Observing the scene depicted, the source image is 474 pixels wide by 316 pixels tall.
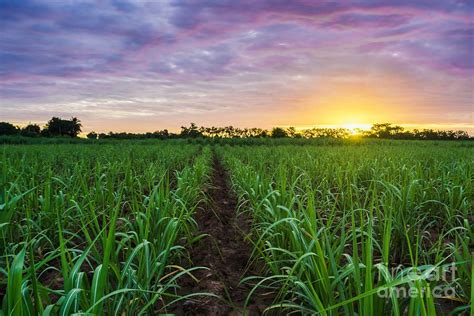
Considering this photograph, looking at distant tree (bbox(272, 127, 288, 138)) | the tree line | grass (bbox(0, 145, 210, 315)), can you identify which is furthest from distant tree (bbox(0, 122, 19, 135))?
grass (bbox(0, 145, 210, 315))

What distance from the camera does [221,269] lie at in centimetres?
345

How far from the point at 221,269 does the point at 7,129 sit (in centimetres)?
7490

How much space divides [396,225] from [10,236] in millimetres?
3679

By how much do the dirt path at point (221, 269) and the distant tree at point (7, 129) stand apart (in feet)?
234

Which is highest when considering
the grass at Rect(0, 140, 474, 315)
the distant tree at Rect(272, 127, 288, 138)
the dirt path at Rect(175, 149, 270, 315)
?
the distant tree at Rect(272, 127, 288, 138)

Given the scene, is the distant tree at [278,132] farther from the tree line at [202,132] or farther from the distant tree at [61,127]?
the distant tree at [61,127]

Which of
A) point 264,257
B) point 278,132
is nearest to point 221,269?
point 264,257

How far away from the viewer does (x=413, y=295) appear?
Answer: 5.32ft

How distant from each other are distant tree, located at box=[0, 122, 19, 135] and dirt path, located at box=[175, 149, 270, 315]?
2808 inches

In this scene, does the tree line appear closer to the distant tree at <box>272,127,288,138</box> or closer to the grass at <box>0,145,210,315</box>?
the distant tree at <box>272,127,288,138</box>

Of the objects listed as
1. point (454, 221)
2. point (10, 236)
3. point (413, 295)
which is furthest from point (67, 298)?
point (454, 221)

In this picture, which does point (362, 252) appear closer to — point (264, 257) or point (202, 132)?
point (264, 257)

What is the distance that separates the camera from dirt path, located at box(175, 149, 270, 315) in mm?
2711

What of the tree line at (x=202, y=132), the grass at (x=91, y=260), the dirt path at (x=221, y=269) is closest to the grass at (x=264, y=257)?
the grass at (x=91, y=260)
